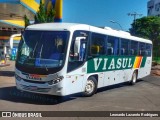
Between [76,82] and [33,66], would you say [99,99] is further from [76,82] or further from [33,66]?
[33,66]

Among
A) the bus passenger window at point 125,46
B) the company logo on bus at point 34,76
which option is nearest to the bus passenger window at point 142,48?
the bus passenger window at point 125,46

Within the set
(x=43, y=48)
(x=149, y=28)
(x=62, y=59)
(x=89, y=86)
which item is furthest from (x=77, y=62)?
(x=149, y=28)

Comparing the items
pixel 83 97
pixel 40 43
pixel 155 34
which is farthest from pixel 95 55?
pixel 155 34

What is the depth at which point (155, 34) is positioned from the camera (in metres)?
70.5

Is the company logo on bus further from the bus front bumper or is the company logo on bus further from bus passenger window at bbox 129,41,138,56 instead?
bus passenger window at bbox 129,41,138,56

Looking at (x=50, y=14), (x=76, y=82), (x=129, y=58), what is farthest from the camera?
(x=50, y=14)

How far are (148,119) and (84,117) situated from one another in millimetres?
1842

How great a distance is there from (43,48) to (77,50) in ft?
4.00

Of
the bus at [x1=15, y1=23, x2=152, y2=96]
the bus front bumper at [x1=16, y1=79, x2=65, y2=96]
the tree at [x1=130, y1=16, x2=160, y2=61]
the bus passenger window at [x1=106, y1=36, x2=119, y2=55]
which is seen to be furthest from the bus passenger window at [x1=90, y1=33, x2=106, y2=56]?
the tree at [x1=130, y1=16, x2=160, y2=61]

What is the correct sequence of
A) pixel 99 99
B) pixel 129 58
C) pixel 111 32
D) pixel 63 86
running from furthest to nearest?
1. pixel 129 58
2. pixel 111 32
3. pixel 99 99
4. pixel 63 86

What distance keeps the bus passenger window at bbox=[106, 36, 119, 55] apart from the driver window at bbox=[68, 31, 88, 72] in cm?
248

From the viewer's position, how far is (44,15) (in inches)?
857

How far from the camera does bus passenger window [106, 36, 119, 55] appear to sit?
15.5 metres

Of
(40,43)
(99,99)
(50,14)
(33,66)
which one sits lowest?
(99,99)
